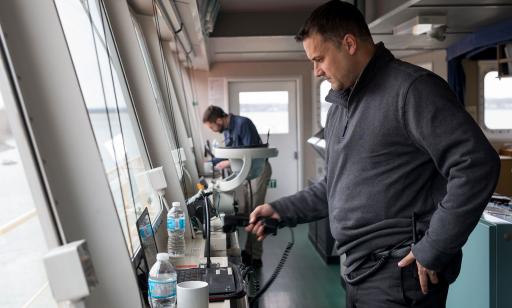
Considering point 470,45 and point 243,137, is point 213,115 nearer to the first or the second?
point 243,137

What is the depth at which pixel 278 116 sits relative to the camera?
8461 mm

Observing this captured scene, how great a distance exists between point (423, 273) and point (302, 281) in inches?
136

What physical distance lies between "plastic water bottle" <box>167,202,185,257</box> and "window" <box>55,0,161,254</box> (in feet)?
0.60

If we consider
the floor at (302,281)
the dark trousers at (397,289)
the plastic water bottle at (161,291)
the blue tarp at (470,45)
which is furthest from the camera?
the blue tarp at (470,45)

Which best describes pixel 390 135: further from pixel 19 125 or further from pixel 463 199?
pixel 19 125

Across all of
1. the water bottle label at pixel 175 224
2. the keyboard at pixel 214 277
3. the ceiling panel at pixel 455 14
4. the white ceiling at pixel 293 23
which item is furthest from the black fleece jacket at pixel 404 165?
the white ceiling at pixel 293 23

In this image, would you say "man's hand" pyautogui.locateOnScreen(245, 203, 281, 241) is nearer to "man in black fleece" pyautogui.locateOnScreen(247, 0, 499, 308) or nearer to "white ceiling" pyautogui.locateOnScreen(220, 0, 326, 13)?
"man in black fleece" pyautogui.locateOnScreen(247, 0, 499, 308)

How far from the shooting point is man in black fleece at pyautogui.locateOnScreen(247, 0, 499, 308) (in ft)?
4.86

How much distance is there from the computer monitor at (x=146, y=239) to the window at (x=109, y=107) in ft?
0.40

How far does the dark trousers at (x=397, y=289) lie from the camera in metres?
1.63

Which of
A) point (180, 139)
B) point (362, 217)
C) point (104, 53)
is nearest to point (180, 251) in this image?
point (104, 53)

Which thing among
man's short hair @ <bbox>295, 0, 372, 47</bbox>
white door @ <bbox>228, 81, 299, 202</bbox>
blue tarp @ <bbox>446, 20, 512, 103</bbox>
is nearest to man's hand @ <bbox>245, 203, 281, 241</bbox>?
man's short hair @ <bbox>295, 0, 372, 47</bbox>

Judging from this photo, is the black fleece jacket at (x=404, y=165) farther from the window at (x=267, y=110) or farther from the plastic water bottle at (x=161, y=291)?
the window at (x=267, y=110)

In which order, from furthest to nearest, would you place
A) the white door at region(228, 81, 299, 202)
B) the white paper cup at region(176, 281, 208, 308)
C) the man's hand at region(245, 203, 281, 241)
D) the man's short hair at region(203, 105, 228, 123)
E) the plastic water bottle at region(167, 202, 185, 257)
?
1. the white door at region(228, 81, 299, 202)
2. the man's short hair at region(203, 105, 228, 123)
3. the plastic water bottle at region(167, 202, 185, 257)
4. the man's hand at region(245, 203, 281, 241)
5. the white paper cup at region(176, 281, 208, 308)
